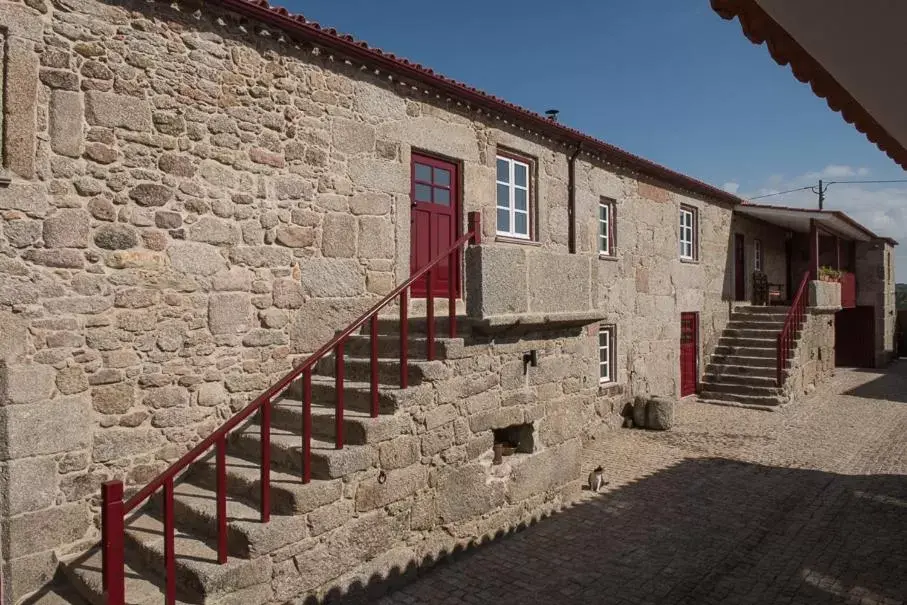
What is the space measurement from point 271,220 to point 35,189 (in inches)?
73.8

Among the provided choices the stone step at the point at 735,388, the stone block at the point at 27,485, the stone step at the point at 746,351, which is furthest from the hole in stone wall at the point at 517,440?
the stone step at the point at 746,351

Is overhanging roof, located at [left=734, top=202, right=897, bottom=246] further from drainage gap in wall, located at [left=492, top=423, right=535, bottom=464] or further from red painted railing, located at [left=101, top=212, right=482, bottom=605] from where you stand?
red painted railing, located at [left=101, top=212, right=482, bottom=605]

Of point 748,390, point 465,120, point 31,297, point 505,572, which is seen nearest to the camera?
point 31,297

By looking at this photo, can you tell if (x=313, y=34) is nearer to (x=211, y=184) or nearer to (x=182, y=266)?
(x=211, y=184)

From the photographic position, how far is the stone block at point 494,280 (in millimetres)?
5258

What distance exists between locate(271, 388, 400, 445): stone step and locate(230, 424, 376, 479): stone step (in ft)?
0.33

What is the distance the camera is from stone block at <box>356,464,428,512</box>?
14.7 feet

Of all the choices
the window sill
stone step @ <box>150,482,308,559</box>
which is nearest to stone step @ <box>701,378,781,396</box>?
the window sill

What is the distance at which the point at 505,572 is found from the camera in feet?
16.2

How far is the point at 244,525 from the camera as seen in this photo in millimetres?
3893

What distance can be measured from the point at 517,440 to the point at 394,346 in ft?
5.59

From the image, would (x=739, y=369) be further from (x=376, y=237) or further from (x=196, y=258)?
(x=196, y=258)

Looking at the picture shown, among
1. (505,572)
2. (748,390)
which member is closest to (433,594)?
(505,572)

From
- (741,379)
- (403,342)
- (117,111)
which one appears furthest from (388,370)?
(741,379)
